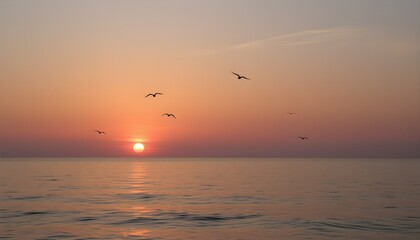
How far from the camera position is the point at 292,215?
2016 inches

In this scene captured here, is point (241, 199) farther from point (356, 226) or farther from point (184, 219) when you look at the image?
point (356, 226)

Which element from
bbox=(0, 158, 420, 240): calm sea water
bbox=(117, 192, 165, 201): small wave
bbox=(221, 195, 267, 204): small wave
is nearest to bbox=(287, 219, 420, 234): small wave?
bbox=(0, 158, 420, 240): calm sea water

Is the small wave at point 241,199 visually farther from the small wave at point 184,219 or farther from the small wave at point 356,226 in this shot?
the small wave at point 356,226

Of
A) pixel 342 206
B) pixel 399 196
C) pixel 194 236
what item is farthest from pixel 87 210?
pixel 399 196

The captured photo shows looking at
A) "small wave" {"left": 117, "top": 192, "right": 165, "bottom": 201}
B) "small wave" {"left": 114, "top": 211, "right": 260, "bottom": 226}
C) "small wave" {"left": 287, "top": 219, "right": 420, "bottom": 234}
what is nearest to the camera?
"small wave" {"left": 287, "top": 219, "right": 420, "bottom": 234}

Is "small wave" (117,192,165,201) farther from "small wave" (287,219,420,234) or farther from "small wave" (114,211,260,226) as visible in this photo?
"small wave" (287,219,420,234)

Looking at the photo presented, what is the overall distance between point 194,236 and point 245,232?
14.0ft

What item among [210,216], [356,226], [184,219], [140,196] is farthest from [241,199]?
[356,226]

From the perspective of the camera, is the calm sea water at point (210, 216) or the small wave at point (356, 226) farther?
the small wave at point (356, 226)

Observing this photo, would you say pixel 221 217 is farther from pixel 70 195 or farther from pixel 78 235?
pixel 70 195

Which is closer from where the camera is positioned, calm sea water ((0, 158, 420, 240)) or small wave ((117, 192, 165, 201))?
calm sea water ((0, 158, 420, 240))

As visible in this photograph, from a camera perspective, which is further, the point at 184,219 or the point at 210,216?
the point at 210,216

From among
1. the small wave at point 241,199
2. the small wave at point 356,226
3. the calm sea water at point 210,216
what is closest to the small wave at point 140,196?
the calm sea water at point 210,216

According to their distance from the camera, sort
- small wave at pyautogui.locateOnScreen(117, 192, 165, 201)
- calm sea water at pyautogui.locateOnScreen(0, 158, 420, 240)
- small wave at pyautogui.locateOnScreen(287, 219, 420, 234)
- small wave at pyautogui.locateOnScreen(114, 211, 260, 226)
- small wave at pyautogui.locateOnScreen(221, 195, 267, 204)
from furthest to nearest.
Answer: small wave at pyautogui.locateOnScreen(117, 192, 165, 201) < small wave at pyautogui.locateOnScreen(221, 195, 267, 204) < small wave at pyautogui.locateOnScreen(114, 211, 260, 226) < small wave at pyautogui.locateOnScreen(287, 219, 420, 234) < calm sea water at pyautogui.locateOnScreen(0, 158, 420, 240)
